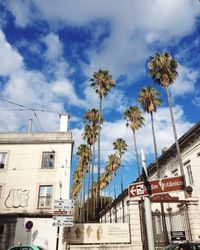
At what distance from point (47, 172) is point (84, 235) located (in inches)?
385

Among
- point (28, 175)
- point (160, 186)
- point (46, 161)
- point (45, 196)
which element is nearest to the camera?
point (160, 186)

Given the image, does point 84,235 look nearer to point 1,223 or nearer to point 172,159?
point 1,223

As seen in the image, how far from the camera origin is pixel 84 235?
1445 cm

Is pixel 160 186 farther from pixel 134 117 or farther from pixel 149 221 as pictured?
pixel 134 117

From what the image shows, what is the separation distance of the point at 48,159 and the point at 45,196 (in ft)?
11.1

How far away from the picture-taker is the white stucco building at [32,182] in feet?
64.9

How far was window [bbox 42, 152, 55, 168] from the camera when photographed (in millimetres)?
23703

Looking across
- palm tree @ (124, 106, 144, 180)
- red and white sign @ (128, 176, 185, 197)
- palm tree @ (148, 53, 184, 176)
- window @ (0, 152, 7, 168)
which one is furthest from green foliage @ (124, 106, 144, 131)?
red and white sign @ (128, 176, 185, 197)

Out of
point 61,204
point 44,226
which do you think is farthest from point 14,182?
point 61,204

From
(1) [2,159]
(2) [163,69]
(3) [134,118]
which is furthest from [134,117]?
(1) [2,159]

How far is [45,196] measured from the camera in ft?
73.5

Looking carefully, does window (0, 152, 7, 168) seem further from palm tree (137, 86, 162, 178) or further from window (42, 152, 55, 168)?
palm tree (137, 86, 162, 178)

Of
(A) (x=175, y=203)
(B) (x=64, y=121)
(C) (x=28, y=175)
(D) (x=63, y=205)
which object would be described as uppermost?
(B) (x=64, y=121)

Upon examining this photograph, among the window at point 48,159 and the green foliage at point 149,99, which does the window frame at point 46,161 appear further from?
the green foliage at point 149,99
